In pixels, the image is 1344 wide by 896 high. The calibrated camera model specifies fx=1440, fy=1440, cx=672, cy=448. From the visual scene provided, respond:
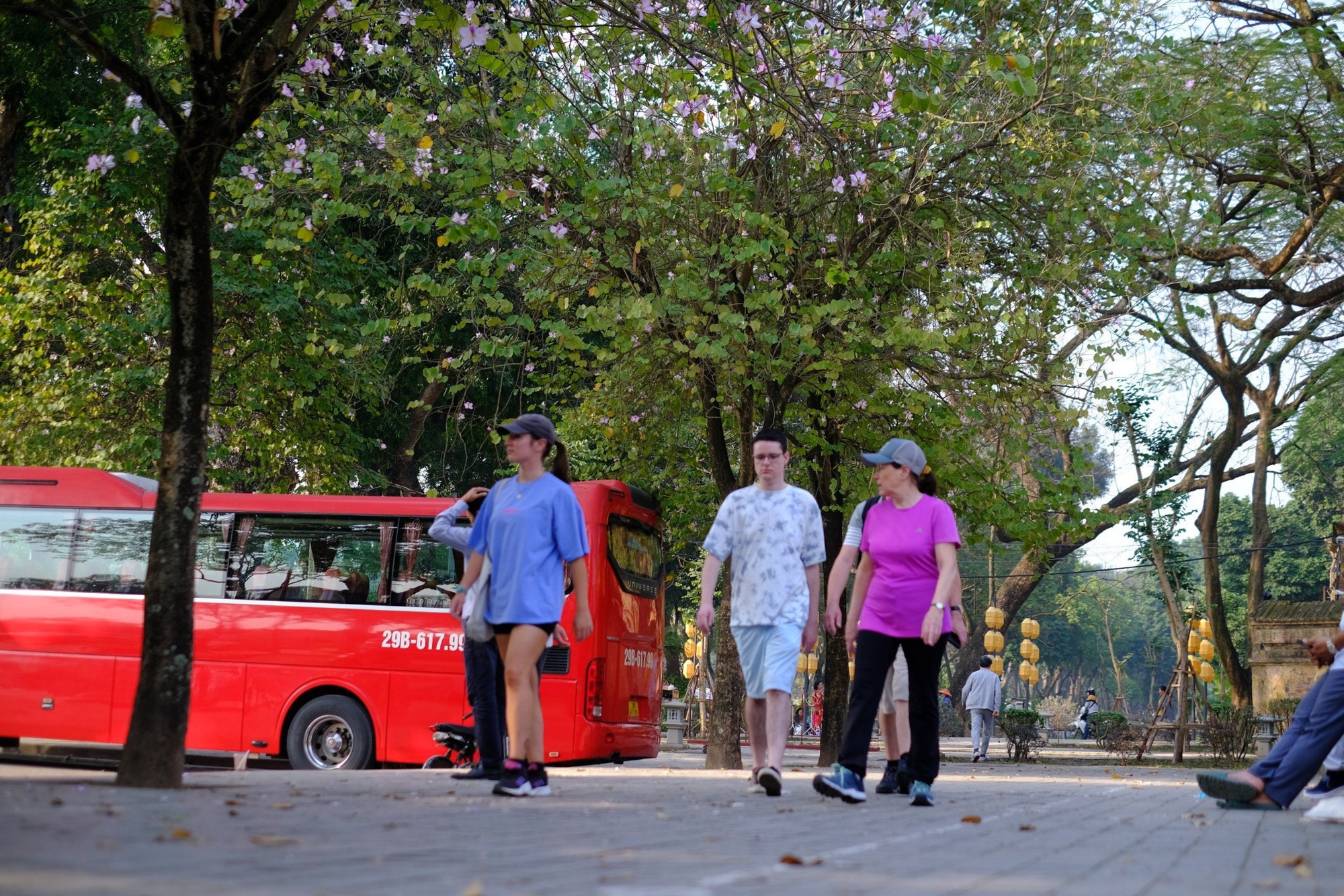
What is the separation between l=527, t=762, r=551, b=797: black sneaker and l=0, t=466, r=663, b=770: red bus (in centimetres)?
660

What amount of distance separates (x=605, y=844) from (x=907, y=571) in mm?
3360

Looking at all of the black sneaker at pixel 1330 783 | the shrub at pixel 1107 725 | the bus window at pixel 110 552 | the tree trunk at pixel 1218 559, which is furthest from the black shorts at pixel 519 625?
the tree trunk at pixel 1218 559

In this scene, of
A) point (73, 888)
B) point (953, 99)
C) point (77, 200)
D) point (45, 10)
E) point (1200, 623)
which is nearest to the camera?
point (73, 888)

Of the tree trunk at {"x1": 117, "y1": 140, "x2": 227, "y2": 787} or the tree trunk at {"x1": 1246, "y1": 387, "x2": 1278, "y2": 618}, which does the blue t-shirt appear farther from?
the tree trunk at {"x1": 1246, "y1": 387, "x2": 1278, "y2": 618}

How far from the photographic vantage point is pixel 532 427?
8047mm

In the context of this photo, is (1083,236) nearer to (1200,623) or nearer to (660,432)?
(660,432)

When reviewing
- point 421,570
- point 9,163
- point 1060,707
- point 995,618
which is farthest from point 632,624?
point 1060,707

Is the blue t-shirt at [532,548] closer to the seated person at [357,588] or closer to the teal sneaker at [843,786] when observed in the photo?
the teal sneaker at [843,786]

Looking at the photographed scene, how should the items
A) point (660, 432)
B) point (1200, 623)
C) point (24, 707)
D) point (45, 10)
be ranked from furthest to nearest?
point (1200, 623) → point (660, 432) → point (24, 707) → point (45, 10)

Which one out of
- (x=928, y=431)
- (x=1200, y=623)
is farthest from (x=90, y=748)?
(x=1200, y=623)

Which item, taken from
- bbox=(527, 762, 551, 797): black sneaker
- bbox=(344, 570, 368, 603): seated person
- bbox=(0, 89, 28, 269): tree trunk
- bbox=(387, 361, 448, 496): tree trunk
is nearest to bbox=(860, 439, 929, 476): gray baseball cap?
bbox=(527, 762, 551, 797): black sneaker

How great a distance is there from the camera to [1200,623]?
35188 millimetres

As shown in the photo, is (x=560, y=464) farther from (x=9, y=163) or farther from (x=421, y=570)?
(x=9, y=163)

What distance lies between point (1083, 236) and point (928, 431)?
2.79 metres
